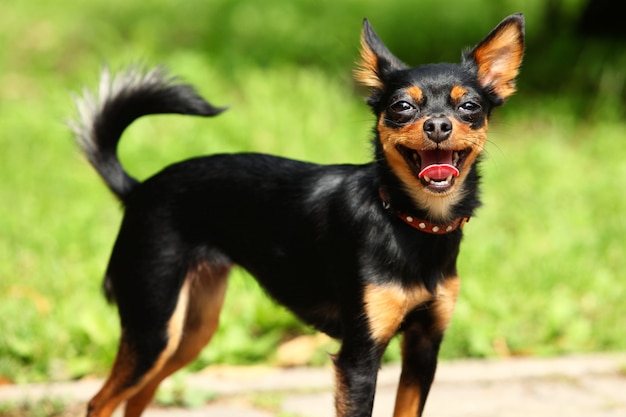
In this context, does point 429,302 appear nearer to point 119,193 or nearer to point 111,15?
point 119,193

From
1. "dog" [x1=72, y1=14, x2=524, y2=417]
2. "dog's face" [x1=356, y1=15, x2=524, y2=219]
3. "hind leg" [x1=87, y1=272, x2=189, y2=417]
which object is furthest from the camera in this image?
"hind leg" [x1=87, y1=272, x2=189, y2=417]

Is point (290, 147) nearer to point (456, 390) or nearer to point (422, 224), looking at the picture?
point (456, 390)

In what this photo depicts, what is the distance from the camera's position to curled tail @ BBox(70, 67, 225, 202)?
4320mm

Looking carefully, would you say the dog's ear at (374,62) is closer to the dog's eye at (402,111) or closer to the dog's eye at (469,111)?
the dog's eye at (402,111)

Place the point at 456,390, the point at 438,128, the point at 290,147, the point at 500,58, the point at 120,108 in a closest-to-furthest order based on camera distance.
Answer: the point at 438,128
the point at 500,58
the point at 120,108
the point at 456,390
the point at 290,147

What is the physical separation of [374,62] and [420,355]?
3.91ft

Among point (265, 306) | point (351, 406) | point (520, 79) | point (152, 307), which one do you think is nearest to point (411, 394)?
point (351, 406)

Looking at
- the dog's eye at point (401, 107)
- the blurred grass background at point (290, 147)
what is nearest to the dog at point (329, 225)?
the dog's eye at point (401, 107)

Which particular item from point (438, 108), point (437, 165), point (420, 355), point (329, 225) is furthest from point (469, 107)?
point (420, 355)

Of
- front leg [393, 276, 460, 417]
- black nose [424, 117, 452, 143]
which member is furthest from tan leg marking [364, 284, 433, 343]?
black nose [424, 117, 452, 143]

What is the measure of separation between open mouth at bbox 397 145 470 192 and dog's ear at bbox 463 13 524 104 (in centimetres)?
40

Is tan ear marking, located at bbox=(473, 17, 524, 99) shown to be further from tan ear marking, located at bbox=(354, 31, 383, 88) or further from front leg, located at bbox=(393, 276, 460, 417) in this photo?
front leg, located at bbox=(393, 276, 460, 417)

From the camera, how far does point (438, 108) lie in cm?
350

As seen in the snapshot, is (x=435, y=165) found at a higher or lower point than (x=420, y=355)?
higher
